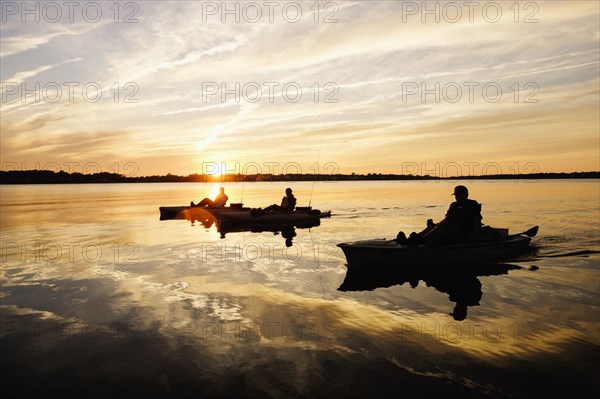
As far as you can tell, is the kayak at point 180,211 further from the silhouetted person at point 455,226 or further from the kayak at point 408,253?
the silhouetted person at point 455,226

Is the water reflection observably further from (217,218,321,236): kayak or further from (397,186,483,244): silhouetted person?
(217,218,321,236): kayak

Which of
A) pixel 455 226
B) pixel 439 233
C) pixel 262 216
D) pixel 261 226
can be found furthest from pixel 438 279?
pixel 261 226

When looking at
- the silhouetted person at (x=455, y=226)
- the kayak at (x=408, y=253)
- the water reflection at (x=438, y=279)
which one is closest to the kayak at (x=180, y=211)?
the kayak at (x=408, y=253)

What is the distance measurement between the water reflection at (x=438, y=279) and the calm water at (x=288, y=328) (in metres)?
0.12

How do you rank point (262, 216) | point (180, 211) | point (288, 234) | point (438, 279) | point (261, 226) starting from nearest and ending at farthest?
point (438, 279) < point (288, 234) < point (262, 216) < point (261, 226) < point (180, 211)

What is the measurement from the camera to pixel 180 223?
3566 centimetres

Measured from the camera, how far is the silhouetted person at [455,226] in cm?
1652

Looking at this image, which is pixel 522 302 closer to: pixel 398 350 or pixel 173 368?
pixel 398 350

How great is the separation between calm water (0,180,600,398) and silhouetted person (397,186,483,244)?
1.59 metres

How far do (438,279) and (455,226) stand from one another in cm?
264

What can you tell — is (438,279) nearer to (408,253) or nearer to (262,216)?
(408,253)

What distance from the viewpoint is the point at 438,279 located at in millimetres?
15508

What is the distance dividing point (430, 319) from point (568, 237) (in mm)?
19029

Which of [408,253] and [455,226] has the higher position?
[455,226]
